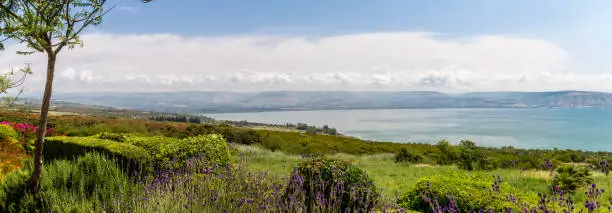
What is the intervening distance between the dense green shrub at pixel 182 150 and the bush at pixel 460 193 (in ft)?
12.8

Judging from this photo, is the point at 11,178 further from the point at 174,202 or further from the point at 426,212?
the point at 426,212

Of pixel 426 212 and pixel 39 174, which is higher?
pixel 39 174

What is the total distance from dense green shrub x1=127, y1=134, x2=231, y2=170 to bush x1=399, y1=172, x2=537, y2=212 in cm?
389

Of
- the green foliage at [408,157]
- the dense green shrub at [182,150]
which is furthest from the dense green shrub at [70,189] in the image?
the green foliage at [408,157]

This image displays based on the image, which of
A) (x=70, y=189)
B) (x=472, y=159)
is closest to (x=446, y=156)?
(x=472, y=159)

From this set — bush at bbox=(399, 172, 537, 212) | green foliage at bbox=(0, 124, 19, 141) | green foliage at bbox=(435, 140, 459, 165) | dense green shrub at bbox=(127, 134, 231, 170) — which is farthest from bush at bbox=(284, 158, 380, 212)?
green foliage at bbox=(435, 140, 459, 165)

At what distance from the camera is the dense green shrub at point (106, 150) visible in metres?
7.70

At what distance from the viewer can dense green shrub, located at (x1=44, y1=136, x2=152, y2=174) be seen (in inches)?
303

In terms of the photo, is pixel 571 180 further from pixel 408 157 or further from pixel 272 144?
pixel 272 144

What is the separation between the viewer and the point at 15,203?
5680mm

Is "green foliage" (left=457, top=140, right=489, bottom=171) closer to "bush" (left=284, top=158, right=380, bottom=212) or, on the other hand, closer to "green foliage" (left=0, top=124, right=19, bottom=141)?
"bush" (left=284, top=158, right=380, bottom=212)

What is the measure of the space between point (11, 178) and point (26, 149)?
7.80 m

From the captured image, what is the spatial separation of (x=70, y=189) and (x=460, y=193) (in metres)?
5.79

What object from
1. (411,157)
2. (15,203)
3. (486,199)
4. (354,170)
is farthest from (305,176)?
(411,157)
